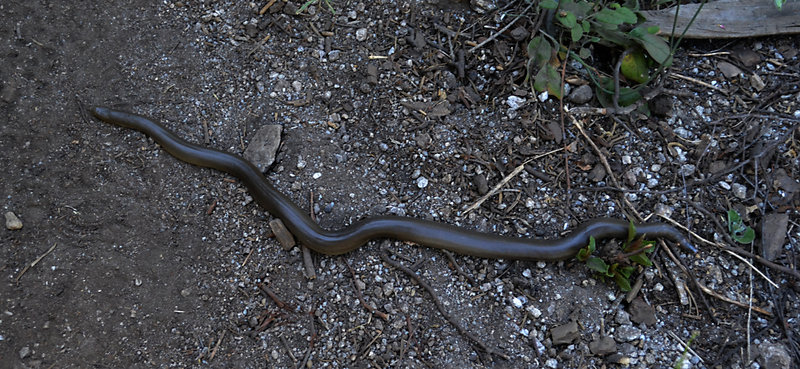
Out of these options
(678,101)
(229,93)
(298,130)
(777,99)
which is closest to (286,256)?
(298,130)

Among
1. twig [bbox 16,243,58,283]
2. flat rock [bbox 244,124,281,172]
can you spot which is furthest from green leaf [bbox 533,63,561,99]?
twig [bbox 16,243,58,283]

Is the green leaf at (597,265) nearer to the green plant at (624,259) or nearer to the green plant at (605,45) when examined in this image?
the green plant at (624,259)

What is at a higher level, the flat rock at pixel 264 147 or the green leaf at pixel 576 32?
the green leaf at pixel 576 32

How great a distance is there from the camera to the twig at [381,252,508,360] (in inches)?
132

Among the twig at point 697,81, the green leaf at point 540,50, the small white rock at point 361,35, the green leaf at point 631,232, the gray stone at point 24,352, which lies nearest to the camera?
the gray stone at point 24,352

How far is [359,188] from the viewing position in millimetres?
3795

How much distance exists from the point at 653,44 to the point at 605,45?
32cm

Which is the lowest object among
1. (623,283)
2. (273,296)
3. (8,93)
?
(273,296)

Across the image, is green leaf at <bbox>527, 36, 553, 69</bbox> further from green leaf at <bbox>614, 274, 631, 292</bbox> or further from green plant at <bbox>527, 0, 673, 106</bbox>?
green leaf at <bbox>614, 274, 631, 292</bbox>

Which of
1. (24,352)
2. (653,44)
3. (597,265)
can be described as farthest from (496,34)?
(24,352)

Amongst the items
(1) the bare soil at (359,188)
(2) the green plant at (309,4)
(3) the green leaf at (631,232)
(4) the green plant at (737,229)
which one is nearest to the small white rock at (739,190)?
(1) the bare soil at (359,188)

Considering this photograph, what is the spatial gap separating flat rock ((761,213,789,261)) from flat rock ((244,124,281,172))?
3.42 metres

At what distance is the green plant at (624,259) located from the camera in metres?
3.41

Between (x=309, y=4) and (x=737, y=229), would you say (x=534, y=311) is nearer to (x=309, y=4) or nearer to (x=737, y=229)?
(x=737, y=229)
